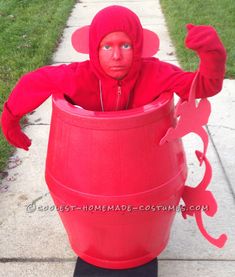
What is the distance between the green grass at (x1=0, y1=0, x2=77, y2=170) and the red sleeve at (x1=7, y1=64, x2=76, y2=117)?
4.03ft

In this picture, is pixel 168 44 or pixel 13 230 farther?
pixel 168 44

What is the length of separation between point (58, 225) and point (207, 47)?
56.2 inches

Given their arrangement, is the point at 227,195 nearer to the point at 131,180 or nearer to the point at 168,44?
the point at 131,180

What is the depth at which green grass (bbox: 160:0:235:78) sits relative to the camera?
4715 millimetres

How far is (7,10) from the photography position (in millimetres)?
6570

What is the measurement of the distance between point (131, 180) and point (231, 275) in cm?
86

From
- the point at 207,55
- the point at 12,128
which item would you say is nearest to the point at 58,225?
the point at 12,128

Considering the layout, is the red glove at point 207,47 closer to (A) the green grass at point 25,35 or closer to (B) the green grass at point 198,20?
(A) the green grass at point 25,35

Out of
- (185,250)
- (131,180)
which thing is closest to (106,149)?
(131,180)

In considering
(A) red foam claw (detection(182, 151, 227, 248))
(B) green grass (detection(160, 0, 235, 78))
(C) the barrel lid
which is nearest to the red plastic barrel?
(C) the barrel lid

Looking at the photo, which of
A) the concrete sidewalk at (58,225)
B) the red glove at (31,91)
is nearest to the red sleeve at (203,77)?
the red glove at (31,91)

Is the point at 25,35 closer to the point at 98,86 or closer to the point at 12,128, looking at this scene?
the point at 12,128

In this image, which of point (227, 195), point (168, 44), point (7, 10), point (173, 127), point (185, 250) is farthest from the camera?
point (7, 10)

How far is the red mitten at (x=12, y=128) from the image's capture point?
2.02 meters
